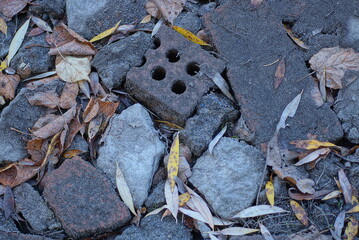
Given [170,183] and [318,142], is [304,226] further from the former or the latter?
[170,183]

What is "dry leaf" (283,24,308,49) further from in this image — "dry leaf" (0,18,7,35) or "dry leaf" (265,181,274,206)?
"dry leaf" (0,18,7,35)

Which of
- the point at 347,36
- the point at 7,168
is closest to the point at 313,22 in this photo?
the point at 347,36

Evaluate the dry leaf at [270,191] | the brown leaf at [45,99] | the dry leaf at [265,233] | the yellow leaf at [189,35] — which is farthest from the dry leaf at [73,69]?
the dry leaf at [265,233]

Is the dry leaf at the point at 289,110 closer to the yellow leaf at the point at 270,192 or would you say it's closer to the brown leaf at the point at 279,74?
the brown leaf at the point at 279,74

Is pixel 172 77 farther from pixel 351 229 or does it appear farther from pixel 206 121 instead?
pixel 351 229

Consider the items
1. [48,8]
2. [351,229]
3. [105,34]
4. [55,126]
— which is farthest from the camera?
[48,8]

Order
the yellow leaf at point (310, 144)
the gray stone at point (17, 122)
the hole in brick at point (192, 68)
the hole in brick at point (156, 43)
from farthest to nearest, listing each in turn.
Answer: the hole in brick at point (156, 43), the hole in brick at point (192, 68), the gray stone at point (17, 122), the yellow leaf at point (310, 144)

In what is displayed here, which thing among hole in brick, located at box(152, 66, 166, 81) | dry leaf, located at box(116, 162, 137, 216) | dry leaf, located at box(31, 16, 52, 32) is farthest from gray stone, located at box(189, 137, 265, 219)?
dry leaf, located at box(31, 16, 52, 32)

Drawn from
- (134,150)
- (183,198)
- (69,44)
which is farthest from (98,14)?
(183,198)
